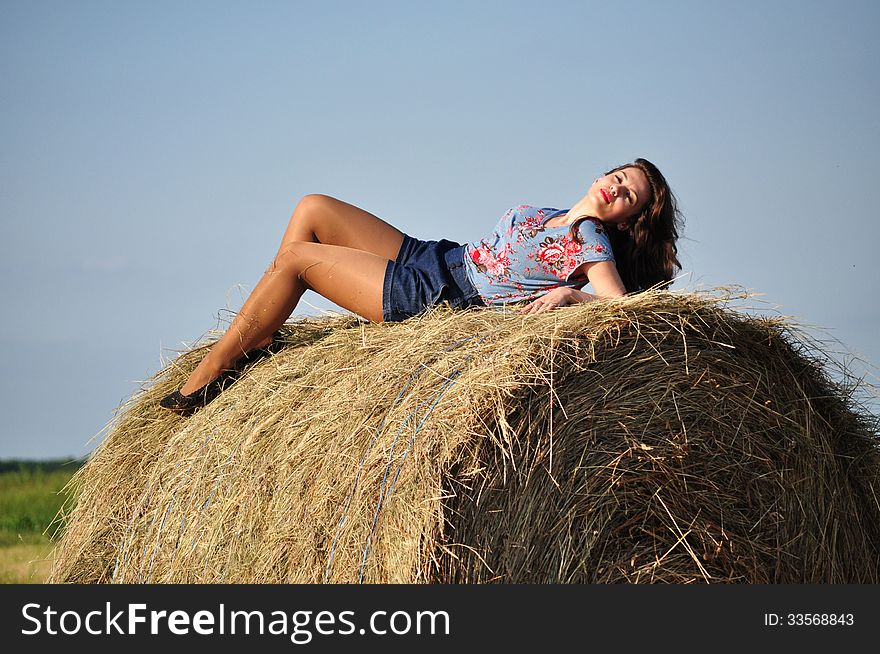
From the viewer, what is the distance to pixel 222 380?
13.8 ft

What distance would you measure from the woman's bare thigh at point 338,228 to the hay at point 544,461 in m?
0.68

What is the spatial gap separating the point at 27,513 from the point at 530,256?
19.0ft

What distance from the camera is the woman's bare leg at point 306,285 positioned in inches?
158

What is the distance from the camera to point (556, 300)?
336cm

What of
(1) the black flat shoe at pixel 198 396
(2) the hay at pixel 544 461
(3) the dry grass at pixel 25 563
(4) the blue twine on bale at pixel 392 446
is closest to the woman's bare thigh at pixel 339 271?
(2) the hay at pixel 544 461

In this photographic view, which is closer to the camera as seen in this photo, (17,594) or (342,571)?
(342,571)

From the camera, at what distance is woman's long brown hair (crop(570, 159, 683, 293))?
3.98 metres

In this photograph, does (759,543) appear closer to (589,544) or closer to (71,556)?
(589,544)

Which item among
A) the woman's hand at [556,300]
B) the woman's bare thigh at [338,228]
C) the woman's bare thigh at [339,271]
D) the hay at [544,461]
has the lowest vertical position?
the hay at [544,461]

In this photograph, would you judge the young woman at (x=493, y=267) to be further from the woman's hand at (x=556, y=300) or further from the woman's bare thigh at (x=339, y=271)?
the woman's hand at (x=556, y=300)

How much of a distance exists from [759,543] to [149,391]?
275cm

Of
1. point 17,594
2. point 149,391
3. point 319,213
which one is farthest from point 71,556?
point 319,213

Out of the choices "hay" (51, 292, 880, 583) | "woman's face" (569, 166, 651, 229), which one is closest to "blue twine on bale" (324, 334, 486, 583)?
"hay" (51, 292, 880, 583)

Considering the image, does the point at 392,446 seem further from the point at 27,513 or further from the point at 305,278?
the point at 27,513
